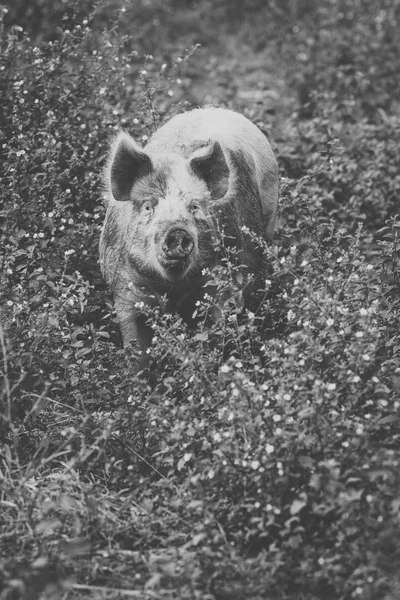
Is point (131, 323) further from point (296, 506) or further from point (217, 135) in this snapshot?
point (296, 506)

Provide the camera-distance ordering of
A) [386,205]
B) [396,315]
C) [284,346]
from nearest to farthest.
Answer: [284,346] < [396,315] < [386,205]

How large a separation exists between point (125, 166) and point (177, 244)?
0.76 meters

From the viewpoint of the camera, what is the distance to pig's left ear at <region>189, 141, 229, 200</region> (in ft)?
19.4

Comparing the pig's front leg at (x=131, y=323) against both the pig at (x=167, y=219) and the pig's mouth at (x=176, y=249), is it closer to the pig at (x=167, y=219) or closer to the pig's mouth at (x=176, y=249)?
the pig at (x=167, y=219)

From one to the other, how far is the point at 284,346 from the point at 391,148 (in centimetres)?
428

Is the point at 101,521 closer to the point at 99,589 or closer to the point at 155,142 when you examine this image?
the point at 99,589

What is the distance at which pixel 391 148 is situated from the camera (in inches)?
332

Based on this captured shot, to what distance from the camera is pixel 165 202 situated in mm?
5738

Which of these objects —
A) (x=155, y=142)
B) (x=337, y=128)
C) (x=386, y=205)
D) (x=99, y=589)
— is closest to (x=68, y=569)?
(x=99, y=589)

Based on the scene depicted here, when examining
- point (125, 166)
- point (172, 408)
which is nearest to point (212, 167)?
point (125, 166)

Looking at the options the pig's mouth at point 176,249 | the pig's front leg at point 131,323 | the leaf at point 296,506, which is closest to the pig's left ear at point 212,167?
the pig's mouth at point 176,249

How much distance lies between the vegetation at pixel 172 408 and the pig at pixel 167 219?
0.22m

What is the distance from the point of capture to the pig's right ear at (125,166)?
5.77 meters

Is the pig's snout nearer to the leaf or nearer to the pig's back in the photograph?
the pig's back
